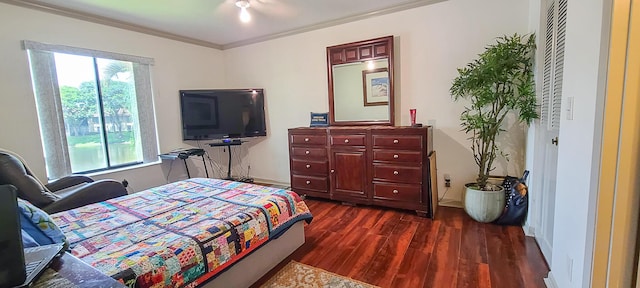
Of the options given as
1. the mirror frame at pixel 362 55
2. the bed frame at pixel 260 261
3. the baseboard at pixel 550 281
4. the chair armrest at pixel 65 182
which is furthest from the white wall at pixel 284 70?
the bed frame at pixel 260 261

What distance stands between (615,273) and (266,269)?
6.34 feet

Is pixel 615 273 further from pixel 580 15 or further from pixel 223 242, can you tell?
pixel 223 242

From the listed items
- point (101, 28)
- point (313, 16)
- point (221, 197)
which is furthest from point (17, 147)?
point (313, 16)

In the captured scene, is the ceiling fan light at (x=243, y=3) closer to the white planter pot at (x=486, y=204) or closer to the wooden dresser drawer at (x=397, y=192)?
the wooden dresser drawer at (x=397, y=192)

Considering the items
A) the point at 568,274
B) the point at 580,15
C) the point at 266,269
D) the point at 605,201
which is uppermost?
the point at 580,15

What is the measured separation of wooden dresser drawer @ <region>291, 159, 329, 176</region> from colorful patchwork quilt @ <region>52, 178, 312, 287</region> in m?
1.16

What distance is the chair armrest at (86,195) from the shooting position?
6.93ft

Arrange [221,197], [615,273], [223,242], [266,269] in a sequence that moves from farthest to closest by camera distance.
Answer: [221,197] < [266,269] < [223,242] < [615,273]

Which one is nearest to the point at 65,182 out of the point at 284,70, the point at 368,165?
the point at 284,70

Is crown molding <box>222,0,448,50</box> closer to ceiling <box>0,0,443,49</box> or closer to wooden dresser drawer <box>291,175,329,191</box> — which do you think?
ceiling <box>0,0,443,49</box>

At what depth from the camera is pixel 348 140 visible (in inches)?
130

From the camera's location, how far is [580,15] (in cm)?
140

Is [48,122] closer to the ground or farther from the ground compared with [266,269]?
farther from the ground

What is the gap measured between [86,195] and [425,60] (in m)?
3.69
